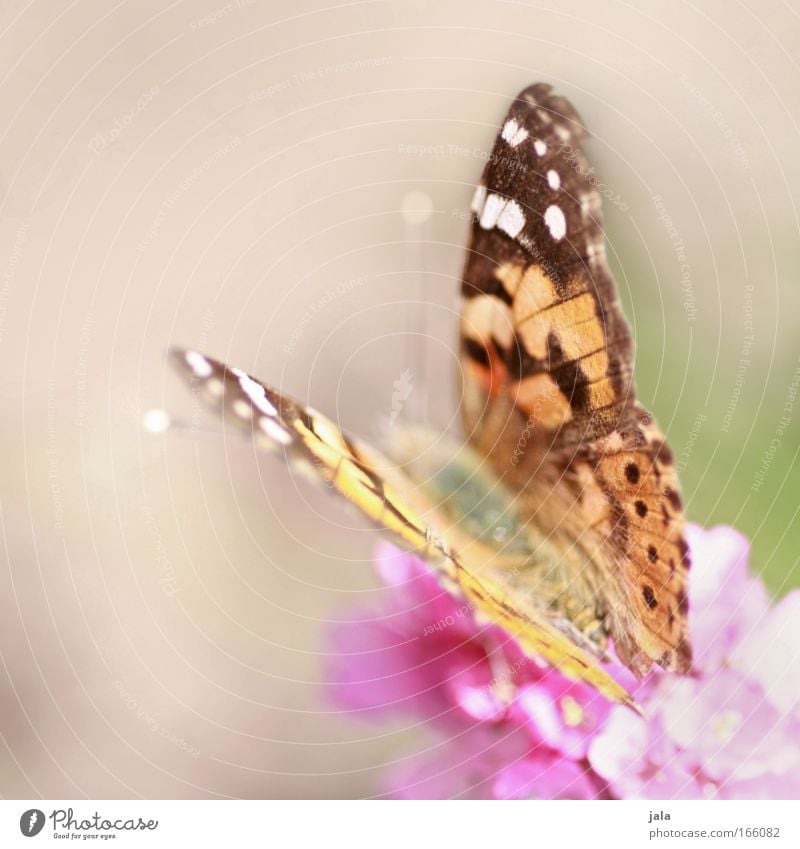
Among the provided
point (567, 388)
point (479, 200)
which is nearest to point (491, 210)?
point (479, 200)

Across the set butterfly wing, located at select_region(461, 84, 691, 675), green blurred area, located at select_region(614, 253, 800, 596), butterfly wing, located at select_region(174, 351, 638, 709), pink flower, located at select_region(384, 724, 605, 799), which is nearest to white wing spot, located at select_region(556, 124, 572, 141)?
butterfly wing, located at select_region(461, 84, 691, 675)

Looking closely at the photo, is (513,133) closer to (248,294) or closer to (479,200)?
(479,200)

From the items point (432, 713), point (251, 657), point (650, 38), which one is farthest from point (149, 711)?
point (650, 38)

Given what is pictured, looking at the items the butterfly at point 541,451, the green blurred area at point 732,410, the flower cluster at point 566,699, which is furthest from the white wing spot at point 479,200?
the flower cluster at point 566,699

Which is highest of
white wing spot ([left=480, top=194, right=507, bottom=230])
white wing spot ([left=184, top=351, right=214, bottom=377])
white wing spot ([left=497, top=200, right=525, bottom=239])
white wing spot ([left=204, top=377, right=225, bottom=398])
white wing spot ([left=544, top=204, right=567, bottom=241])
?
white wing spot ([left=184, top=351, right=214, bottom=377])

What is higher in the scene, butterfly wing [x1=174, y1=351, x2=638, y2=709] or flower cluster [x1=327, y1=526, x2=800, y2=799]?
butterfly wing [x1=174, y1=351, x2=638, y2=709]

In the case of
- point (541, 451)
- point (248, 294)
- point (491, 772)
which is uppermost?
point (248, 294)

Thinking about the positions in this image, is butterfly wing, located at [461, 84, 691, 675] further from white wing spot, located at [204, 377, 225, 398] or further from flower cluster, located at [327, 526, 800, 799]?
white wing spot, located at [204, 377, 225, 398]
